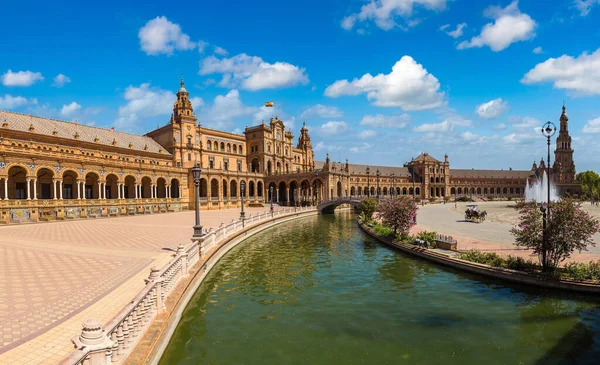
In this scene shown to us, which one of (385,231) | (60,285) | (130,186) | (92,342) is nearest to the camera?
(92,342)

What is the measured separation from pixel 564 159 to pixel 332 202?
115 m

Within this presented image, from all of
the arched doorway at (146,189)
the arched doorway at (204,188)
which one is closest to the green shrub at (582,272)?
the arched doorway at (146,189)

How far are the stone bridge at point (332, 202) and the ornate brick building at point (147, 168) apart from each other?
316 centimetres

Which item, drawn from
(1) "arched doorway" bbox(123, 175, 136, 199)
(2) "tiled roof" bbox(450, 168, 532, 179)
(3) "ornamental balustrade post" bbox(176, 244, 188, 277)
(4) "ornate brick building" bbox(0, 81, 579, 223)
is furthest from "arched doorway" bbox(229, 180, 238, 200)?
(2) "tiled roof" bbox(450, 168, 532, 179)

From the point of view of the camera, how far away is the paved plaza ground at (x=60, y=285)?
743cm

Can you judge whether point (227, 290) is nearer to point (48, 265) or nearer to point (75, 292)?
point (75, 292)

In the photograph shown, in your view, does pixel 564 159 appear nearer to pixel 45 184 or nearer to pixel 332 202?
pixel 332 202

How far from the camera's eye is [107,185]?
50844 mm

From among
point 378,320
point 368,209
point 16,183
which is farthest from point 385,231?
point 16,183

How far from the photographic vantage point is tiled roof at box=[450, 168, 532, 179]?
130 metres

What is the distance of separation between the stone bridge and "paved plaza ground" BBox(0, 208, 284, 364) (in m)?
37.7

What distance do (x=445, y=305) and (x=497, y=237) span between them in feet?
47.0

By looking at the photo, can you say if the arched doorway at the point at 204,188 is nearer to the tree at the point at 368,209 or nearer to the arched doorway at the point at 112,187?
the arched doorway at the point at 112,187

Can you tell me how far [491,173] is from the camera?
135 metres
